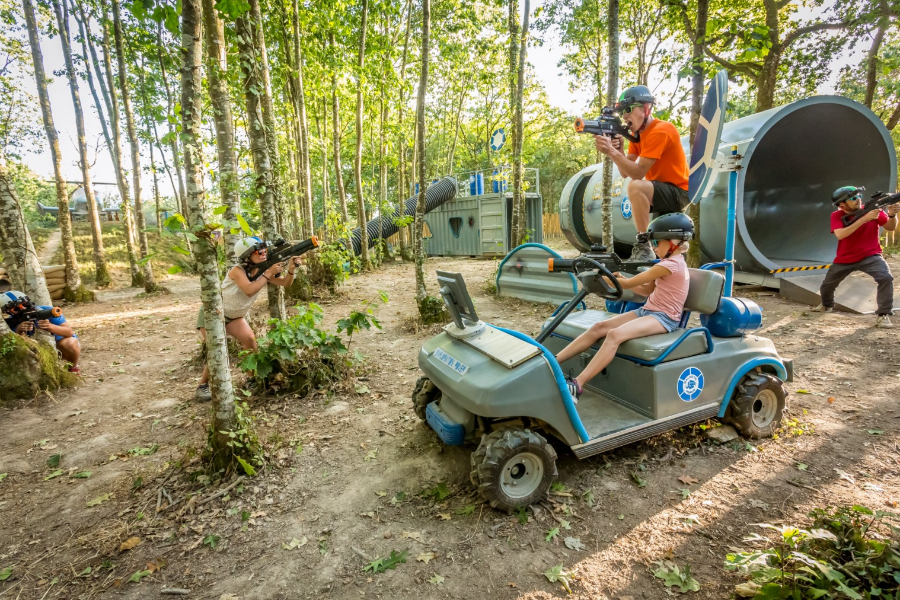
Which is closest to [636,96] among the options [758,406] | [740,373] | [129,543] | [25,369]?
[740,373]

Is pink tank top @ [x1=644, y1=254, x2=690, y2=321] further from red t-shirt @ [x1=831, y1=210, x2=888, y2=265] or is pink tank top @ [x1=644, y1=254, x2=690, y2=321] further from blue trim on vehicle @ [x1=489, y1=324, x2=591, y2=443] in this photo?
red t-shirt @ [x1=831, y1=210, x2=888, y2=265]

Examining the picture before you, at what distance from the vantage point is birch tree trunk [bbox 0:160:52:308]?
220 inches

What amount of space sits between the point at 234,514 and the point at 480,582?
1.59m

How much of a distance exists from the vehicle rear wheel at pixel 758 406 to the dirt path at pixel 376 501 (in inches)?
5.2

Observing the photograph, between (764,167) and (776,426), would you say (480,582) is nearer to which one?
(776,426)

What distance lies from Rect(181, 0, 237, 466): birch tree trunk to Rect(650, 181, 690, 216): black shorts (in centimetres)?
377

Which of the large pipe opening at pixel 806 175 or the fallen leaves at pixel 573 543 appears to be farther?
the large pipe opening at pixel 806 175

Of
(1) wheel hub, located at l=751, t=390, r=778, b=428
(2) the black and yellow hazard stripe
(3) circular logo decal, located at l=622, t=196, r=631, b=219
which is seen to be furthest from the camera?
(3) circular logo decal, located at l=622, t=196, r=631, b=219

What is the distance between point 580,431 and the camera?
269 cm

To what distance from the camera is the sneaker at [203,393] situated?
14.9 feet

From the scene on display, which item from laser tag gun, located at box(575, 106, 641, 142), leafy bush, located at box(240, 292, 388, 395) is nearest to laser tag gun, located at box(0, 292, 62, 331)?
leafy bush, located at box(240, 292, 388, 395)

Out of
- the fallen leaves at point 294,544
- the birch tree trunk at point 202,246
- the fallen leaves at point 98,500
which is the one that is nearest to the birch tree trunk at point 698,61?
the birch tree trunk at point 202,246

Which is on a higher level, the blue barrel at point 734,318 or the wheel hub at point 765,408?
the blue barrel at point 734,318

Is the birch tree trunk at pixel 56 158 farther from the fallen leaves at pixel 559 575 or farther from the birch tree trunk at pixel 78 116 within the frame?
the fallen leaves at pixel 559 575
